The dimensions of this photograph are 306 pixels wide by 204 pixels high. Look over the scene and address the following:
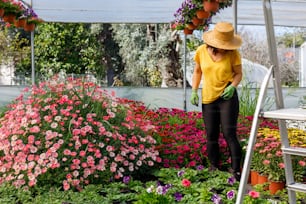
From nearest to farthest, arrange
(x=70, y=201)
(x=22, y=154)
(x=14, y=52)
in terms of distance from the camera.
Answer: (x=70, y=201), (x=22, y=154), (x=14, y=52)

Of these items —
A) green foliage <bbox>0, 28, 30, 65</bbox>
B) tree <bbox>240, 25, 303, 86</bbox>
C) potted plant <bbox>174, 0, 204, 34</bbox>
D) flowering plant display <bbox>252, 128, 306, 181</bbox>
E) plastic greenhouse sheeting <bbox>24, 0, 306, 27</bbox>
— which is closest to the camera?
flowering plant display <bbox>252, 128, 306, 181</bbox>

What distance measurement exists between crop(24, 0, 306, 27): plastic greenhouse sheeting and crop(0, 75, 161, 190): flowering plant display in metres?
3.96

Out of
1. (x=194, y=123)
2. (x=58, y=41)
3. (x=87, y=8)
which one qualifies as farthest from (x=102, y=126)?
(x=58, y=41)

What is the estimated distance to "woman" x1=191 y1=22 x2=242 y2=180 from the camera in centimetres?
378

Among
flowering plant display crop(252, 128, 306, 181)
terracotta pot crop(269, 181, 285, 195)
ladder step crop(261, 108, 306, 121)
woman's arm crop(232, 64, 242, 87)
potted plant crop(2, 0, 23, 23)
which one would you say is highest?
potted plant crop(2, 0, 23, 23)

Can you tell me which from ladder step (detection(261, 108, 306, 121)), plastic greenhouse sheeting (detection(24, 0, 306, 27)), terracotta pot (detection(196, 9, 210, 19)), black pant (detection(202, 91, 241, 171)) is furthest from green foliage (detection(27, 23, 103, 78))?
ladder step (detection(261, 108, 306, 121))

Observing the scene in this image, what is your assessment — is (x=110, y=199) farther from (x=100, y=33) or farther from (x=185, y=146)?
(x=100, y=33)

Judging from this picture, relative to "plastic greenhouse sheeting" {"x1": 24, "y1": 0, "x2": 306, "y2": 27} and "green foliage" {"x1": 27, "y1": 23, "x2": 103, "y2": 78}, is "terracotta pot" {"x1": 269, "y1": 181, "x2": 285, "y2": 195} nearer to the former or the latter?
"plastic greenhouse sheeting" {"x1": 24, "y1": 0, "x2": 306, "y2": 27}

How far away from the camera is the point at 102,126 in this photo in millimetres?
3764

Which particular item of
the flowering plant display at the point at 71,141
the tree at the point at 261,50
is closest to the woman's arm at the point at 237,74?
the flowering plant display at the point at 71,141

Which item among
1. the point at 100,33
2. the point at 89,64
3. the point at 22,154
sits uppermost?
the point at 100,33

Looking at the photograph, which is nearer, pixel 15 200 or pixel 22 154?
pixel 15 200

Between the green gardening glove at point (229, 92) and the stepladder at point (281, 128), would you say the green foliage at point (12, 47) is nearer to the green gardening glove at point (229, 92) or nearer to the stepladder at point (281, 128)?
the green gardening glove at point (229, 92)

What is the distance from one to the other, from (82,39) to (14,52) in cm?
178
